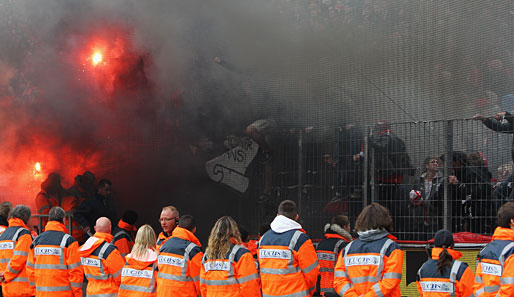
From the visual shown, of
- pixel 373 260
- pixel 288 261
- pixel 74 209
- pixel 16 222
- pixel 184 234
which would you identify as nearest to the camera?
pixel 373 260

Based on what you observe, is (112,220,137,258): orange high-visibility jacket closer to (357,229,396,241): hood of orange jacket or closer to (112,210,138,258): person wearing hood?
(112,210,138,258): person wearing hood

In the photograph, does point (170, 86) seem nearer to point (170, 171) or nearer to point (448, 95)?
point (170, 171)

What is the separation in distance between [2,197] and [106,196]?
2419 millimetres

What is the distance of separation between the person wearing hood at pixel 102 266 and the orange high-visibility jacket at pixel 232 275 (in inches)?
52.0

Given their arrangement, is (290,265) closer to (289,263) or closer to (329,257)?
(289,263)

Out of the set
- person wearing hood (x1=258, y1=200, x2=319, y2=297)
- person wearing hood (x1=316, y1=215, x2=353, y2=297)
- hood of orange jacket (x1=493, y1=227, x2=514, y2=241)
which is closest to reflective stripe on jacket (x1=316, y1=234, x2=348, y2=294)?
person wearing hood (x1=316, y1=215, x2=353, y2=297)

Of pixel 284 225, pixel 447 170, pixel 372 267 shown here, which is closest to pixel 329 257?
pixel 447 170

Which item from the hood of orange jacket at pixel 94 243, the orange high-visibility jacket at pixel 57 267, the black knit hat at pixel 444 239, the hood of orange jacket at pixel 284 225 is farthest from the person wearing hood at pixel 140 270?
the black knit hat at pixel 444 239

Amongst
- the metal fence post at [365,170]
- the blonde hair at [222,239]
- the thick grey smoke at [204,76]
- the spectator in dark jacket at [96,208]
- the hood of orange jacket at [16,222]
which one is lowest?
the blonde hair at [222,239]

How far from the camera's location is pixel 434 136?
8.51 m

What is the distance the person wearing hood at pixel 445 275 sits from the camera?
239 inches

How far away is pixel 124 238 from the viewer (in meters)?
10.0

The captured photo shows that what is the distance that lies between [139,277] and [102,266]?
54 centimetres

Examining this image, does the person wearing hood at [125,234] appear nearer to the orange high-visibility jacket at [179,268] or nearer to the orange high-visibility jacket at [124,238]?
the orange high-visibility jacket at [124,238]
